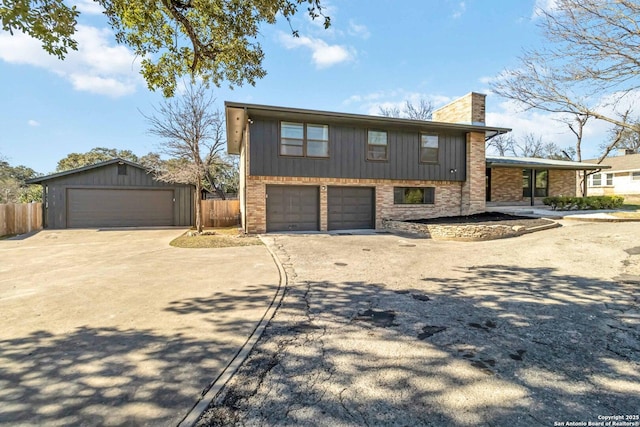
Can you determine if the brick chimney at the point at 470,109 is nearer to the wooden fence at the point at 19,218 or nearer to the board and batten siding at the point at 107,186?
the board and batten siding at the point at 107,186

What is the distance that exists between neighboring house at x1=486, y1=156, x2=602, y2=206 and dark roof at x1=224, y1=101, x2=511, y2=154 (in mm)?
3629

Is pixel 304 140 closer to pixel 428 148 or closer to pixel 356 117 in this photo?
pixel 356 117

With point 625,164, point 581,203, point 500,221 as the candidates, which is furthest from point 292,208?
point 625,164

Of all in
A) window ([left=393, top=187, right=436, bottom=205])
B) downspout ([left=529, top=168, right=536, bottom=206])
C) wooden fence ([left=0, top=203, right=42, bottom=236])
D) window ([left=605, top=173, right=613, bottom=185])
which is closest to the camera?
wooden fence ([left=0, top=203, right=42, bottom=236])

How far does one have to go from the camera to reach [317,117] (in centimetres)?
1294

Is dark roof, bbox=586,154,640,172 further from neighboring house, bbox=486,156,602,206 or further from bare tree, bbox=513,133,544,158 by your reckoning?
neighboring house, bbox=486,156,602,206

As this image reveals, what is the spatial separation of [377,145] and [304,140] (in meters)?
3.68

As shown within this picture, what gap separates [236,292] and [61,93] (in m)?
14.6

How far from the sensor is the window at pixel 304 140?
1300cm

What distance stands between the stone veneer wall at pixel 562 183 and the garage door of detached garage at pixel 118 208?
83.7 ft

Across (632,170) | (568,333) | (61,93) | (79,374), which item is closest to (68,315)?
(79,374)

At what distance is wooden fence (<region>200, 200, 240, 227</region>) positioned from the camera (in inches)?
731

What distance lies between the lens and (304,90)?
1344 centimetres

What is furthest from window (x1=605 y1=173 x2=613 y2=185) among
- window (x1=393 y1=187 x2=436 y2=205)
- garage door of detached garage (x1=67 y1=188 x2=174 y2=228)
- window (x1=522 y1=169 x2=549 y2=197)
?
garage door of detached garage (x1=67 y1=188 x2=174 y2=228)
